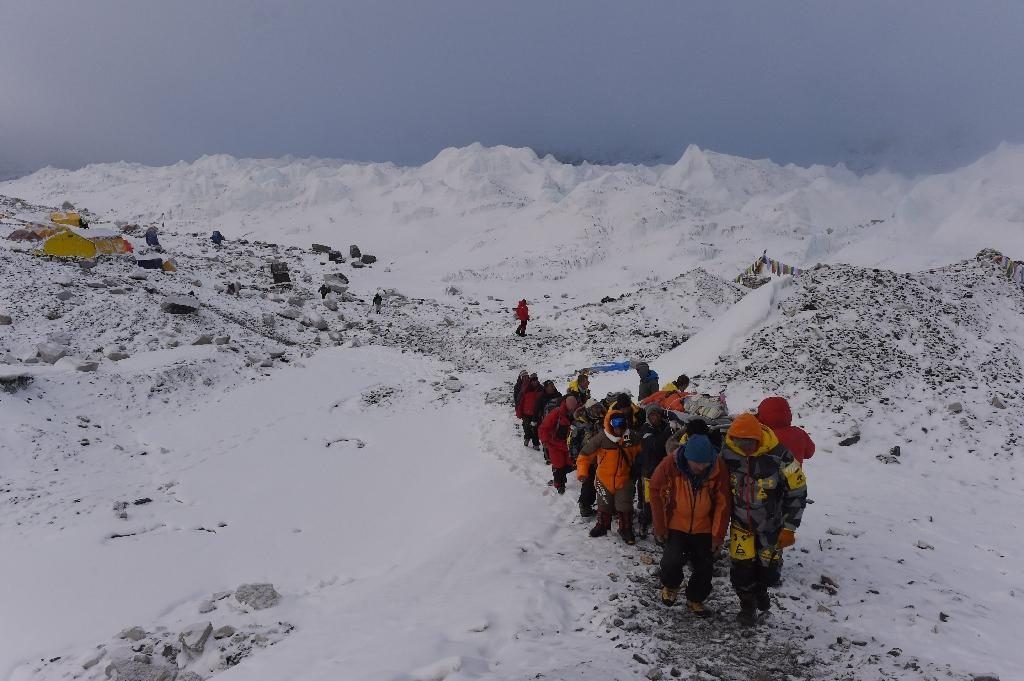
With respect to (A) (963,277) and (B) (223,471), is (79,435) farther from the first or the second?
(A) (963,277)

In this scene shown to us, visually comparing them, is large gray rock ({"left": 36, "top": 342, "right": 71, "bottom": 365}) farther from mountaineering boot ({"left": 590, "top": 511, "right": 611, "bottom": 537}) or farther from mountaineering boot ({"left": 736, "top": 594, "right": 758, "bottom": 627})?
mountaineering boot ({"left": 736, "top": 594, "right": 758, "bottom": 627})

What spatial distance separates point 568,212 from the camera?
63.8m

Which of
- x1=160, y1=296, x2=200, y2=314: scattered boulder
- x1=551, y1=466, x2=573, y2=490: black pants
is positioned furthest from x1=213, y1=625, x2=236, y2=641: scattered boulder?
x1=160, y1=296, x2=200, y2=314: scattered boulder

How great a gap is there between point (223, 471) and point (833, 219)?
7957cm

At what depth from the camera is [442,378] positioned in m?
19.8

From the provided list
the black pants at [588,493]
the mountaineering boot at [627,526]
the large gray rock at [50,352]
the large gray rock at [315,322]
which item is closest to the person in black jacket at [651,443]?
the mountaineering boot at [627,526]

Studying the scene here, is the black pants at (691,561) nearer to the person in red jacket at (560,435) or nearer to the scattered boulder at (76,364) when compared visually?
the person in red jacket at (560,435)

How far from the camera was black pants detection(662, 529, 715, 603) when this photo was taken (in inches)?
210

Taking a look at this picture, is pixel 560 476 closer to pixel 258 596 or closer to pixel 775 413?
pixel 775 413

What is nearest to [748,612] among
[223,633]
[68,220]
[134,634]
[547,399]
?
[223,633]

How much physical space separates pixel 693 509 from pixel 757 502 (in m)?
0.59

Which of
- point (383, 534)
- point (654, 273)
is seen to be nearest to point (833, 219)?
point (654, 273)

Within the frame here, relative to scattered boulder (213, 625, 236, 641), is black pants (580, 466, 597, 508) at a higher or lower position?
higher

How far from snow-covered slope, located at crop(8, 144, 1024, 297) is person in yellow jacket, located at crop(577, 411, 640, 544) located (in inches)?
1311
